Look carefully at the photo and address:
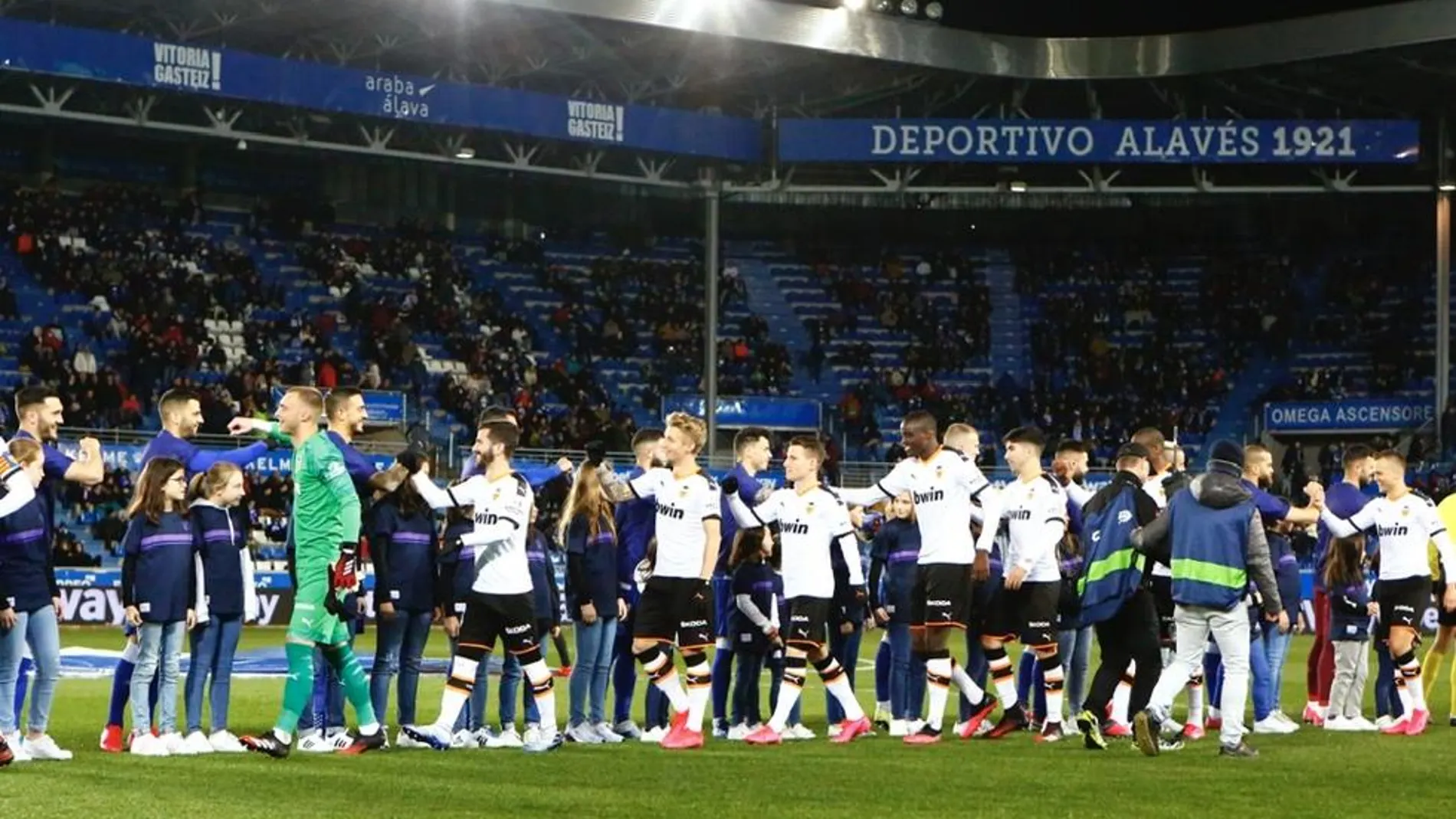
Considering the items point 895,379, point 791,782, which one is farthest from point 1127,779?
point 895,379

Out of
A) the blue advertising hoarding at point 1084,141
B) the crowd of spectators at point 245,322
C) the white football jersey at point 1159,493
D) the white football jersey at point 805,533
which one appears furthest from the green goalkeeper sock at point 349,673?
the blue advertising hoarding at point 1084,141

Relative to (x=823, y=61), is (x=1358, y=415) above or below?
below

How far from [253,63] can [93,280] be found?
19.6 ft

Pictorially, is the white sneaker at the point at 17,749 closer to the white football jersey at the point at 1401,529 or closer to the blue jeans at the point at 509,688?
the blue jeans at the point at 509,688

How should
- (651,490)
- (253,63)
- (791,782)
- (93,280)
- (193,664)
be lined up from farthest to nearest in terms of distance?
(93,280) → (253,63) → (651,490) → (193,664) → (791,782)

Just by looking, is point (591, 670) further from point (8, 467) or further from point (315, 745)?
point (8, 467)

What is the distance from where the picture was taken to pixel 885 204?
176 feet

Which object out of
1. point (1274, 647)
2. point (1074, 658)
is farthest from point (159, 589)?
point (1274, 647)

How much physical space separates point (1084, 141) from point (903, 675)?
3007 centimetres

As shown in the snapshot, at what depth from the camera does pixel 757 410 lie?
46906 mm

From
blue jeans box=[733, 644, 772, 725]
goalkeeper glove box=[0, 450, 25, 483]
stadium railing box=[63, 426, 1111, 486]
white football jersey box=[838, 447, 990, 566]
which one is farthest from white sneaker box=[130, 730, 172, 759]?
stadium railing box=[63, 426, 1111, 486]

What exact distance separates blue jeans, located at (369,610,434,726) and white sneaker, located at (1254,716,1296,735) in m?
6.55

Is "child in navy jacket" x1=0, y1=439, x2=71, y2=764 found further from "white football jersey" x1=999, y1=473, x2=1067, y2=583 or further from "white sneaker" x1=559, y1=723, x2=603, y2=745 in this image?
"white football jersey" x1=999, y1=473, x2=1067, y2=583

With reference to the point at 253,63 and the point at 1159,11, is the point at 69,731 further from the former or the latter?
the point at 1159,11
